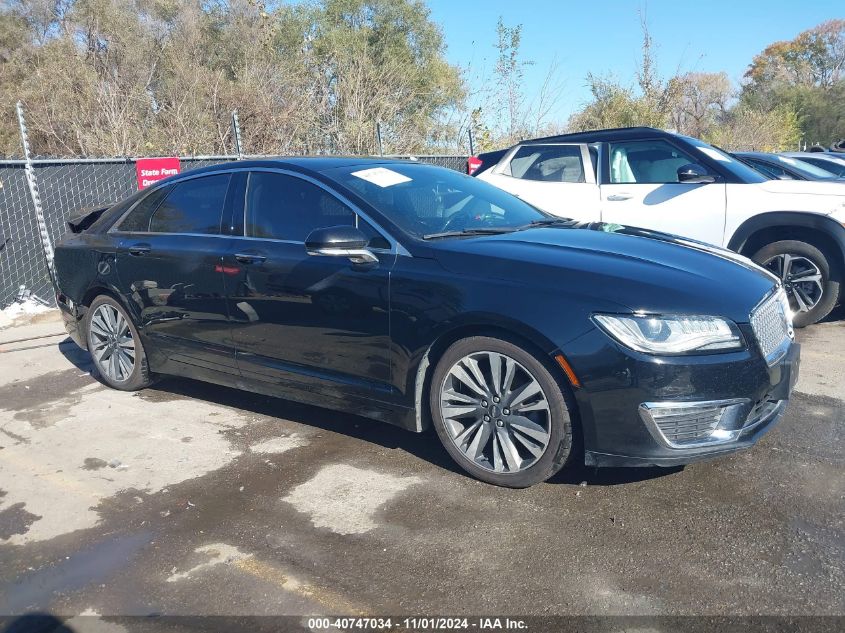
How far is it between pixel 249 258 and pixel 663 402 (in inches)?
98.9

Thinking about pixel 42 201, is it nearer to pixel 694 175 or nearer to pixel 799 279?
pixel 694 175

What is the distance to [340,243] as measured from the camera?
374cm

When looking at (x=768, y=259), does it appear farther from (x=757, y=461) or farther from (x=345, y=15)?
(x=345, y=15)

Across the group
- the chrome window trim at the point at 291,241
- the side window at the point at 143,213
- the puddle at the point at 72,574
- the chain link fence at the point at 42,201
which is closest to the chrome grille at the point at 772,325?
the chrome window trim at the point at 291,241

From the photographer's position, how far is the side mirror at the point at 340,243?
12.3 feet

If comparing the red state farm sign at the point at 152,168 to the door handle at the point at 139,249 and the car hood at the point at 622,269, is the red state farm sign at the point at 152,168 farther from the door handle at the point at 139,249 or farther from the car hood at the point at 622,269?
the car hood at the point at 622,269

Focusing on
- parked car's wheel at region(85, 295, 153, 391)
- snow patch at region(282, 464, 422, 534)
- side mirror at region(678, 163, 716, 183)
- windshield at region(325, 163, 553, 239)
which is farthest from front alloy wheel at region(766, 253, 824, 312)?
parked car's wheel at region(85, 295, 153, 391)

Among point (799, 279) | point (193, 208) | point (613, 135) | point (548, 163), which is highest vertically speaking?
point (613, 135)

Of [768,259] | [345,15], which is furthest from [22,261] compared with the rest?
[345,15]

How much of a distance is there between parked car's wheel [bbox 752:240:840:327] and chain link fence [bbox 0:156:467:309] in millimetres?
7134

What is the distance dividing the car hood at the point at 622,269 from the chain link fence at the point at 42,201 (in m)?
6.06

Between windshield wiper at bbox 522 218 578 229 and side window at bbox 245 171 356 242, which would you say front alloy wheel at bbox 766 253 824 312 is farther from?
side window at bbox 245 171 356 242

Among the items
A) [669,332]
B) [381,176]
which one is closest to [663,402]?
[669,332]

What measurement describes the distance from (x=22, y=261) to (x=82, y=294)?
3466 mm
